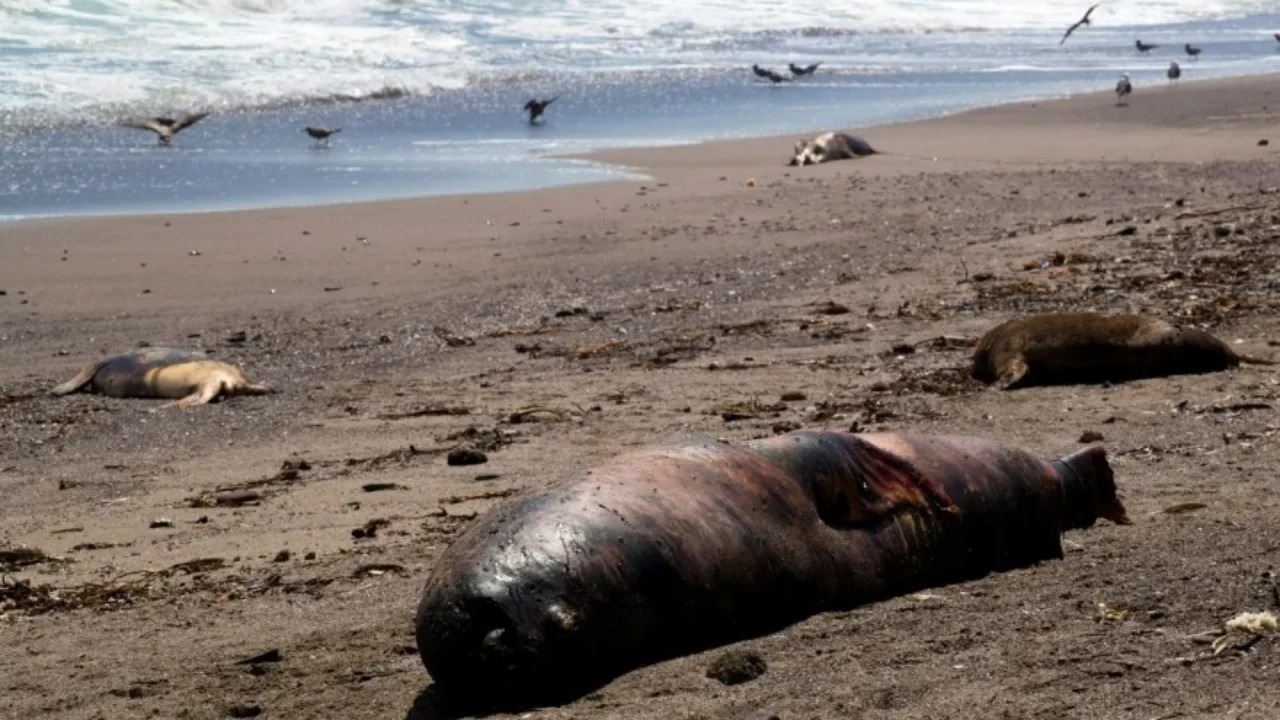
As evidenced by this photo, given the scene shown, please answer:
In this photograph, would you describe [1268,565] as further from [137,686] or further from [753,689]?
[137,686]

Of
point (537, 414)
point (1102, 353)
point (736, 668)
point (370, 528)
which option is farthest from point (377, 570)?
point (1102, 353)

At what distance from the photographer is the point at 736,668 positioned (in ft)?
13.5

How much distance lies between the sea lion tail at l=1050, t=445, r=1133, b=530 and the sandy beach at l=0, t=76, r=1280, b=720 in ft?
0.31

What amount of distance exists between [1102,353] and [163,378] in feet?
13.5

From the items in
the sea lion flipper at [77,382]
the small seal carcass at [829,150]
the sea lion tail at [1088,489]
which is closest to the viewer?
the sea lion tail at [1088,489]

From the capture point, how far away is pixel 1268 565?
4.59m

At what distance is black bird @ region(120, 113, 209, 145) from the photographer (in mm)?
19656

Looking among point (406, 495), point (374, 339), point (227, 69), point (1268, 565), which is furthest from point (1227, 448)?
point (227, 69)

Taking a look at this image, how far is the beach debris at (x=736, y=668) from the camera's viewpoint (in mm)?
4090

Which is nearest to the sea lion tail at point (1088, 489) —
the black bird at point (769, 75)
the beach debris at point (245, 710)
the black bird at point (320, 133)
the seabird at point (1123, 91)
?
the beach debris at point (245, 710)

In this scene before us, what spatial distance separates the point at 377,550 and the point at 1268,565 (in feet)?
8.02

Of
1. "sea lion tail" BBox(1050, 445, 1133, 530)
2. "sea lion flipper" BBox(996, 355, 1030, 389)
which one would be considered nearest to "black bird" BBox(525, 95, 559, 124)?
"sea lion flipper" BBox(996, 355, 1030, 389)

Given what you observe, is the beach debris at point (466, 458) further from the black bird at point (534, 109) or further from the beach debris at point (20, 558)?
the black bird at point (534, 109)

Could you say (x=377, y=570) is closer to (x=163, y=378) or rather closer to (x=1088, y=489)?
(x=1088, y=489)
